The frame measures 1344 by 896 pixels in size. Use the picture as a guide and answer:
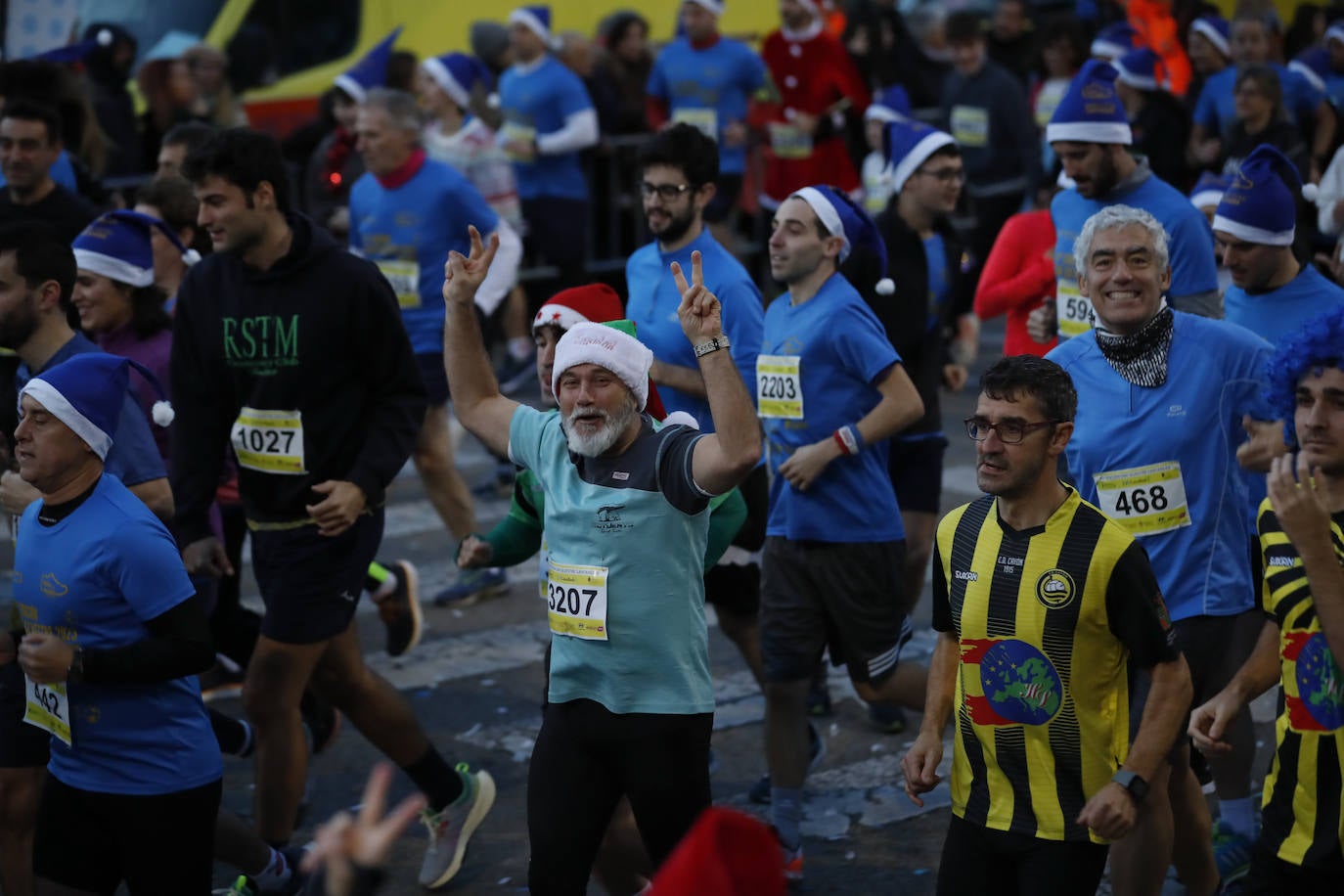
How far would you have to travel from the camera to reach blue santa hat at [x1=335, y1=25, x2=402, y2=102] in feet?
38.1

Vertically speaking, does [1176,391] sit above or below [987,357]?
above

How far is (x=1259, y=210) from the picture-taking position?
5934 mm

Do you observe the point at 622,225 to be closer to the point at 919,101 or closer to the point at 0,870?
the point at 919,101

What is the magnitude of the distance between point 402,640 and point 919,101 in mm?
10383

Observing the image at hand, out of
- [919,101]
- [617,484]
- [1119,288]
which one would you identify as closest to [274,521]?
[617,484]

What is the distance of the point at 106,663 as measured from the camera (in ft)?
14.2

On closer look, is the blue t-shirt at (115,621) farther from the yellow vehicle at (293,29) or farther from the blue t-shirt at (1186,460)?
the yellow vehicle at (293,29)

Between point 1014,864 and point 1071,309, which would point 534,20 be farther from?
point 1014,864

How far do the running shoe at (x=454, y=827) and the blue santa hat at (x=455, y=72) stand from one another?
6515 mm

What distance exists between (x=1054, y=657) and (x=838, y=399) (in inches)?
79.7

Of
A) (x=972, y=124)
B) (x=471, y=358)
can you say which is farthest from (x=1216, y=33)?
(x=471, y=358)

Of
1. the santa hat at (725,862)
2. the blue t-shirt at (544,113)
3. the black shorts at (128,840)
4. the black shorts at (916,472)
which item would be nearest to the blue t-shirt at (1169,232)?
the black shorts at (916,472)

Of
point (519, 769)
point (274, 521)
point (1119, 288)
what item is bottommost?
point (519, 769)

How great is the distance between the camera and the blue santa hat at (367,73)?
458 inches
